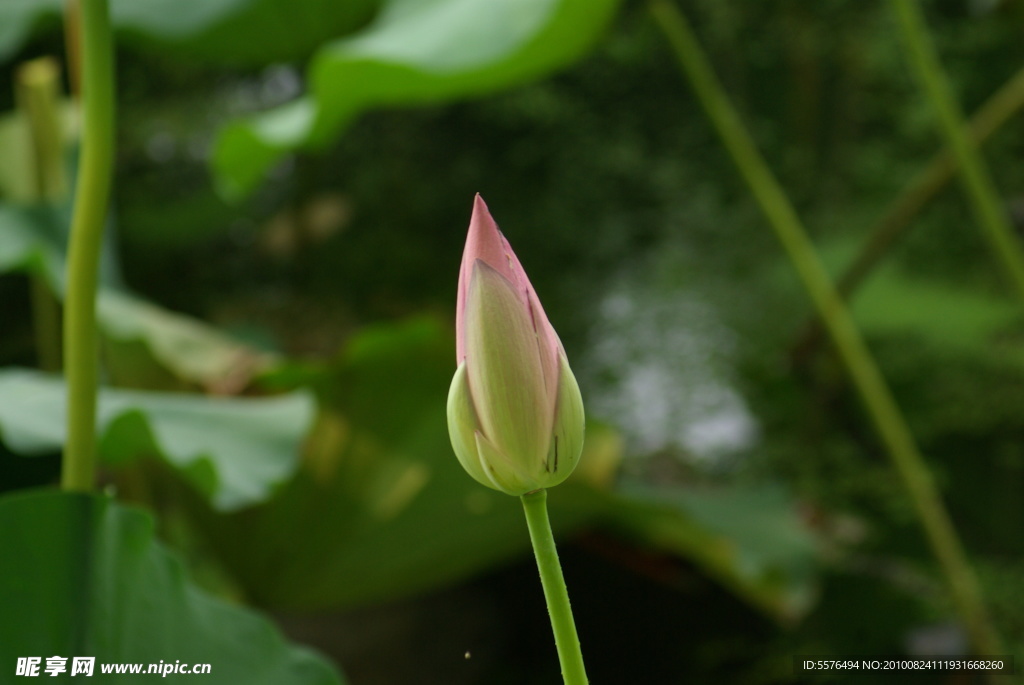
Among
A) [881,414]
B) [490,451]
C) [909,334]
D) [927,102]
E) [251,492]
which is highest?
[927,102]

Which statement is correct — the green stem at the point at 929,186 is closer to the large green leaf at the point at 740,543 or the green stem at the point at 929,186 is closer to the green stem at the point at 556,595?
the large green leaf at the point at 740,543

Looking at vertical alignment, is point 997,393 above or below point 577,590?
above

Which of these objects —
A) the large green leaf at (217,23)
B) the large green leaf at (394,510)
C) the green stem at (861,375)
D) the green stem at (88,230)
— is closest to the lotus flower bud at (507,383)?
the green stem at (88,230)

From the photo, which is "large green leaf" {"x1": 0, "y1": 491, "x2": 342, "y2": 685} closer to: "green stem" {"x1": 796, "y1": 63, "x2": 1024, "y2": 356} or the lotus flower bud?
the lotus flower bud

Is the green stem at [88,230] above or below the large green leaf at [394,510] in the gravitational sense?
below

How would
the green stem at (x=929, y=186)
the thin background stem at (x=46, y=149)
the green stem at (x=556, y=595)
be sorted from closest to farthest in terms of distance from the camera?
the green stem at (x=556, y=595)
the thin background stem at (x=46, y=149)
the green stem at (x=929, y=186)

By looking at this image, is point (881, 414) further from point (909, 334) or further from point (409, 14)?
point (409, 14)

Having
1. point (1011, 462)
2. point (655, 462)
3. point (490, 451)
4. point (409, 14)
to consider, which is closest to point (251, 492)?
point (490, 451)
